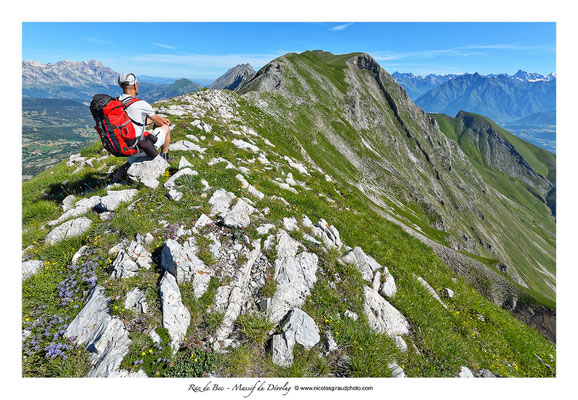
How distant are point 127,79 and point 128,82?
9 centimetres

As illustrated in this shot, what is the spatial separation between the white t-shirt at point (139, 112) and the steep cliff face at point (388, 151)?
27.8 metres

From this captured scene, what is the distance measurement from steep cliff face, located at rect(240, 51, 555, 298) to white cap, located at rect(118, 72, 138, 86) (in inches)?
1090

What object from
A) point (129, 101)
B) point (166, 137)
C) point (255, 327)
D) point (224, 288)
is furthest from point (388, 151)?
point (255, 327)

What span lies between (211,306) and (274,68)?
213 feet

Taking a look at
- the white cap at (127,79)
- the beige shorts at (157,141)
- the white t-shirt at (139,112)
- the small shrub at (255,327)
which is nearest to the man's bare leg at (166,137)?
the beige shorts at (157,141)

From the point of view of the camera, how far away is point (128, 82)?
21.6 ft

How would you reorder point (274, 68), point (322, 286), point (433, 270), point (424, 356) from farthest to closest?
point (274, 68), point (433, 270), point (322, 286), point (424, 356)

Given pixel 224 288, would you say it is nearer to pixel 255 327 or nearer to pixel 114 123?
pixel 255 327

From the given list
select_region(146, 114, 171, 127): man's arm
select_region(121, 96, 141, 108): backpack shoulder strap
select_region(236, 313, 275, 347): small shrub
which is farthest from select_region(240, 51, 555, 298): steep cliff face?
select_region(236, 313, 275, 347): small shrub

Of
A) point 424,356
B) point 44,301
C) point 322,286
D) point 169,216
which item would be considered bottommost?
point 424,356

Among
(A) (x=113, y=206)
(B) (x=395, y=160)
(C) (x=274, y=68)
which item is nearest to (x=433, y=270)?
(A) (x=113, y=206)

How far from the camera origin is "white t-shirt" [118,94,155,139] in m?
6.49

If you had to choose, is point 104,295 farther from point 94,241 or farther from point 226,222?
point 226,222

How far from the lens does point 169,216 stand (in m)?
6.87
